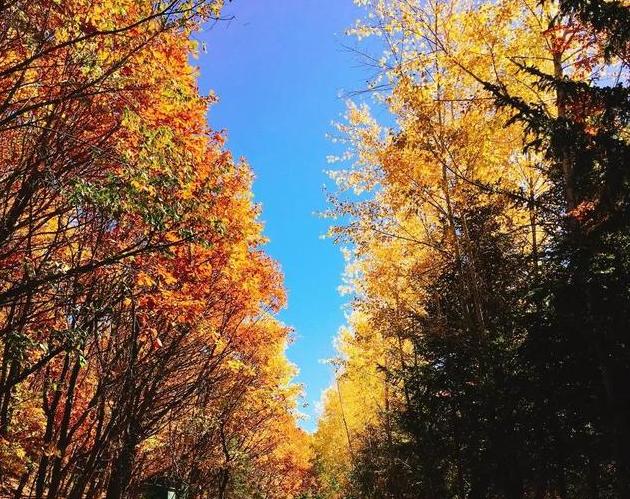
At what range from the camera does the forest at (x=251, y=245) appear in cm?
473

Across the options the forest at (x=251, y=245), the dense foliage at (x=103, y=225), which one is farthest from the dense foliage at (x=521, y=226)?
the dense foliage at (x=103, y=225)

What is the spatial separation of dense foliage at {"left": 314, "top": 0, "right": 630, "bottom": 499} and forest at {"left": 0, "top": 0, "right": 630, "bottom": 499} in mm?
55

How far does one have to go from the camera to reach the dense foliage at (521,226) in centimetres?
598

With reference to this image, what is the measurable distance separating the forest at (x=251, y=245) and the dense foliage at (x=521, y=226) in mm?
55

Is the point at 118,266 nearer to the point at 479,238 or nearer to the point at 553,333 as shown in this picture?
the point at 553,333

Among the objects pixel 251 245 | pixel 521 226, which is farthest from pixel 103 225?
pixel 521 226

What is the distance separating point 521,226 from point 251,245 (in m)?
6.26

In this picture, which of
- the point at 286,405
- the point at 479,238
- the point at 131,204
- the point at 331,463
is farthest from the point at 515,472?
the point at 331,463

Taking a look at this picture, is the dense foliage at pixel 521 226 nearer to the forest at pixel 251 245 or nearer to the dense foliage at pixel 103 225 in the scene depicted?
the forest at pixel 251 245

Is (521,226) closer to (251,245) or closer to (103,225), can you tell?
(251,245)

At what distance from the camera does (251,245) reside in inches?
419

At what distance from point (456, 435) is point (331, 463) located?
1401 inches

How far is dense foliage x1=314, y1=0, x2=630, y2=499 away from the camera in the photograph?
5.98m

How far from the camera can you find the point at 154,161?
4.46 m
